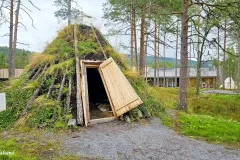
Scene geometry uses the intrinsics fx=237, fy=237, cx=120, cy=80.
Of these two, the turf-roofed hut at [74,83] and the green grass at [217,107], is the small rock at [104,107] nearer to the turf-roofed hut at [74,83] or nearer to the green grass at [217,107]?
the turf-roofed hut at [74,83]

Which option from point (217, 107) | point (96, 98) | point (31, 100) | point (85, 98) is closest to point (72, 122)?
point (85, 98)

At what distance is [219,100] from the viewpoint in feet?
50.0

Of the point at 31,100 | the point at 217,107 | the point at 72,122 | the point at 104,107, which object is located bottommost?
the point at 217,107

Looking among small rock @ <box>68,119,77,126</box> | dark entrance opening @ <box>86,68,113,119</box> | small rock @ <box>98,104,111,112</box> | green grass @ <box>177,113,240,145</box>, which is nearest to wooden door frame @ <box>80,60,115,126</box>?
small rock @ <box>68,119,77,126</box>

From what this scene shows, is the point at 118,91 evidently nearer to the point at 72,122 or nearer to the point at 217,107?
the point at 72,122

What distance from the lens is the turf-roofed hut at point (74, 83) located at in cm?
623

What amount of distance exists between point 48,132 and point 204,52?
13.1 metres

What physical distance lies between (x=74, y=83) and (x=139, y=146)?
3.26 metres

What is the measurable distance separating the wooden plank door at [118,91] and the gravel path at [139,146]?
738mm

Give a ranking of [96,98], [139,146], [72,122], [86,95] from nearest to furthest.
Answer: [139,146], [72,122], [86,95], [96,98]

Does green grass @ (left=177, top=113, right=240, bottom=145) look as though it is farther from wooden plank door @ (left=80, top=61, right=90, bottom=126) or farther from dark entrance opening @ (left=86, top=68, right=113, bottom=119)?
wooden plank door @ (left=80, top=61, right=90, bottom=126)

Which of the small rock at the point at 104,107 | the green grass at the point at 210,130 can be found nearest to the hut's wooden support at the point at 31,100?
the small rock at the point at 104,107

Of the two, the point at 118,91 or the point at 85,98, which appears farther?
the point at 118,91

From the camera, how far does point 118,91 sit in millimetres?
6969
